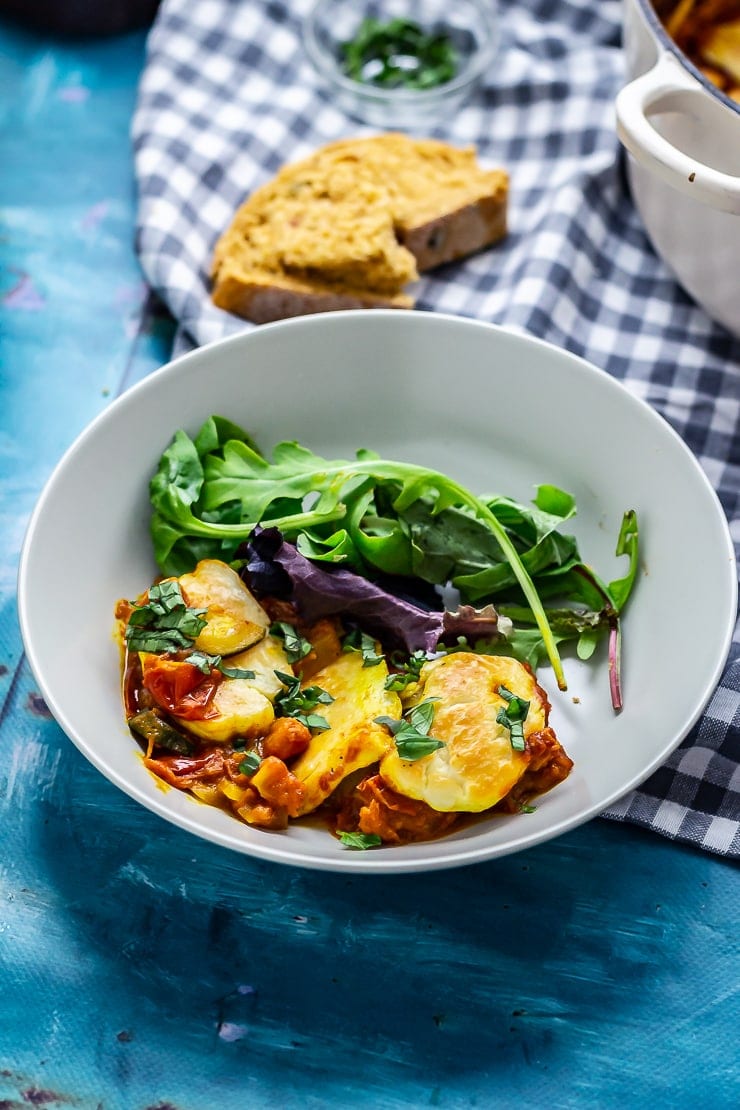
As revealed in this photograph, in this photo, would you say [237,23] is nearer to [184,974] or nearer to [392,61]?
[392,61]

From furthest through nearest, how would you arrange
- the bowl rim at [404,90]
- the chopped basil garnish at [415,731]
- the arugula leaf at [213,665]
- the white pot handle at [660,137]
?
the bowl rim at [404,90] → the white pot handle at [660,137] → the arugula leaf at [213,665] → the chopped basil garnish at [415,731]

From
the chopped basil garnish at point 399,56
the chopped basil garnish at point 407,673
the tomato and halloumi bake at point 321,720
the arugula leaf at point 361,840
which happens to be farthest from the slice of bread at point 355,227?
the arugula leaf at point 361,840

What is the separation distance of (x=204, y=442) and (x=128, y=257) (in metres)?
0.71

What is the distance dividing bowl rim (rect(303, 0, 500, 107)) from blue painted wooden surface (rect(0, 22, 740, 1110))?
150 centimetres

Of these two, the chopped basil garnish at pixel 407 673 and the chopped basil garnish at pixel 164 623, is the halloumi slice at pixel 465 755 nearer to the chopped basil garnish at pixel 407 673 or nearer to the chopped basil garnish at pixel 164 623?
the chopped basil garnish at pixel 407 673

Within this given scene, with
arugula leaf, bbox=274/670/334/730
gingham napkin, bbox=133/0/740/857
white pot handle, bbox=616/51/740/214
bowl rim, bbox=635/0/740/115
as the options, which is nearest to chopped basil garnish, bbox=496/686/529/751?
arugula leaf, bbox=274/670/334/730

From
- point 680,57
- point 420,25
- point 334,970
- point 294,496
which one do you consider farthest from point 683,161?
point 420,25

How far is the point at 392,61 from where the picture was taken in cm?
262

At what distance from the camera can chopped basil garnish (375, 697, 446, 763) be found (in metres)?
1.36

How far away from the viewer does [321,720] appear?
1.47m

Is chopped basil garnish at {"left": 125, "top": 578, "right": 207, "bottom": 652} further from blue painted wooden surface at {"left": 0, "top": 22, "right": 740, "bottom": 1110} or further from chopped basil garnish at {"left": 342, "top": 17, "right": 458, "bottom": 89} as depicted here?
chopped basil garnish at {"left": 342, "top": 17, "right": 458, "bottom": 89}

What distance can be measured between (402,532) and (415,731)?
0.36 m

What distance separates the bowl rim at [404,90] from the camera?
249 cm

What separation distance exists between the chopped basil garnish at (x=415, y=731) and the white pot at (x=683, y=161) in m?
0.83
